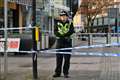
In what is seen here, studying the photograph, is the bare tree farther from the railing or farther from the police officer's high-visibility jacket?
the police officer's high-visibility jacket

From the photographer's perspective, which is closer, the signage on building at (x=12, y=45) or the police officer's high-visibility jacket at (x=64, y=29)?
the police officer's high-visibility jacket at (x=64, y=29)

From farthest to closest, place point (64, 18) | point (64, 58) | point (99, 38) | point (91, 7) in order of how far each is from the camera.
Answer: point (91, 7) < point (99, 38) < point (64, 18) < point (64, 58)

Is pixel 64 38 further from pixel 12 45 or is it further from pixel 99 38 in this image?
pixel 99 38

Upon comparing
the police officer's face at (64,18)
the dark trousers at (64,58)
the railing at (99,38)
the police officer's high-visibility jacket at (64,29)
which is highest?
the police officer's face at (64,18)

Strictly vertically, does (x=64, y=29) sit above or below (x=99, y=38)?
above

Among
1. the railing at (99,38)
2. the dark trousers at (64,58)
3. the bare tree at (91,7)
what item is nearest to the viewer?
the dark trousers at (64,58)

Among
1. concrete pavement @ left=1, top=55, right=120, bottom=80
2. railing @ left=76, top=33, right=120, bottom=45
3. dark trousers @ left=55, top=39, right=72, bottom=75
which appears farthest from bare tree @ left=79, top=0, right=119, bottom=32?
dark trousers @ left=55, top=39, right=72, bottom=75

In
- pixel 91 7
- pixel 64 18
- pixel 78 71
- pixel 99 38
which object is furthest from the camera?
pixel 91 7

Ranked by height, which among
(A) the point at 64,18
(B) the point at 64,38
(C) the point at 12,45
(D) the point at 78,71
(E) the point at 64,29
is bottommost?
(D) the point at 78,71

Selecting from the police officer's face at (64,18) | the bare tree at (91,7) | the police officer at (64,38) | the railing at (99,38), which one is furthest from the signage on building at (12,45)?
the bare tree at (91,7)

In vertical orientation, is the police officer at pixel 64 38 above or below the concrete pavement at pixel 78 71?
above

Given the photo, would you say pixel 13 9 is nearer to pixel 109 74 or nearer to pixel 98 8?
pixel 109 74

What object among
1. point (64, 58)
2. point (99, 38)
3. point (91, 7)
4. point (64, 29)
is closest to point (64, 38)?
point (64, 29)

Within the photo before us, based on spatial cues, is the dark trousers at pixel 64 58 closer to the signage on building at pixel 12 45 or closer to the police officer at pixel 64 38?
the police officer at pixel 64 38
